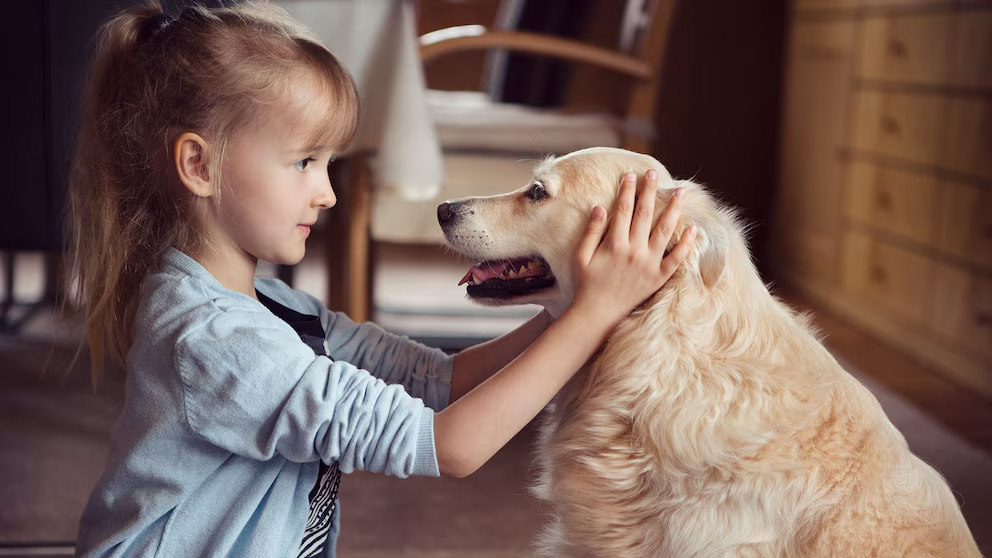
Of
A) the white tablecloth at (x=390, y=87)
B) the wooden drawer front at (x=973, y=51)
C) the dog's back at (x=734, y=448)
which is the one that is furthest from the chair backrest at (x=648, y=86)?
the dog's back at (x=734, y=448)

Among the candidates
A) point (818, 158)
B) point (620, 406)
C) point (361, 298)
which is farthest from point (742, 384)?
point (818, 158)

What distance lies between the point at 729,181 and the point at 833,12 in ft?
3.19

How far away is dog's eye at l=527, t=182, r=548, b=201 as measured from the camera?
Result: 114 centimetres

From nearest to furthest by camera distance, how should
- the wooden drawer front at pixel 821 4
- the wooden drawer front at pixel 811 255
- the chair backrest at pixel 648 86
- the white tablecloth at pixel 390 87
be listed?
1. the white tablecloth at pixel 390 87
2. the chair backrest at pixel 648 86
3. the wooden drawer front at pixel 821 4
4. the wooden drawer front at pixel 811 255

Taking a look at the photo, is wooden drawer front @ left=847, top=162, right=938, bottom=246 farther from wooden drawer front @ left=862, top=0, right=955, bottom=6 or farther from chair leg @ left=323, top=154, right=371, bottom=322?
chair leg @ left=323, top=154, right=371, bottom=322

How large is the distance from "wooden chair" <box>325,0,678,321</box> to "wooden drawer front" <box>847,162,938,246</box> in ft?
A: 3.82

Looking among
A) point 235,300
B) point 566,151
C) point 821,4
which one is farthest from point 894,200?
point 235,300

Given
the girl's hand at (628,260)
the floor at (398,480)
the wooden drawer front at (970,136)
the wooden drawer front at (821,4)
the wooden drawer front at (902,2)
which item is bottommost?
the floor at (398,480)

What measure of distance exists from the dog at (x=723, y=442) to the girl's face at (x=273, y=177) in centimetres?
32

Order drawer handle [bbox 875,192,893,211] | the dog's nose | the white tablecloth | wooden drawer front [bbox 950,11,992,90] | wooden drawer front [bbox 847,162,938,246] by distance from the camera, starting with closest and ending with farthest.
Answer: the dog's nose
the white tablecloth
wooden drawer front [bbox 950,11,992,90]
wooden drawer front [bbox 847,162,938,246]
drawer handle [bbox 875,192,893,211]

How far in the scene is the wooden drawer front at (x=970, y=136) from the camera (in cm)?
270

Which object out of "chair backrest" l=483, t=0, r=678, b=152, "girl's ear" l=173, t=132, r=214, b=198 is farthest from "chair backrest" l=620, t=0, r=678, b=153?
"girl's ear" l=173, t=132, r=214, b=198

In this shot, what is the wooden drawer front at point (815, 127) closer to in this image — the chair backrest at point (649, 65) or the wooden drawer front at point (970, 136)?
the wooden drawer front at point (970, 136)

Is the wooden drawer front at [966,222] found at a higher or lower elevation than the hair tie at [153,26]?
lower
